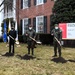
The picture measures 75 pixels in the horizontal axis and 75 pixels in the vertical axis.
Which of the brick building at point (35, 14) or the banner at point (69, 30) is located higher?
the brick building at point (35, 14)

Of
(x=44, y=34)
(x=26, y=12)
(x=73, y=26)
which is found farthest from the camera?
(x=26, y=12)

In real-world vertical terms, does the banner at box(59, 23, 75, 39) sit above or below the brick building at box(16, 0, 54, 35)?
below

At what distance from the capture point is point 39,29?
30500mm

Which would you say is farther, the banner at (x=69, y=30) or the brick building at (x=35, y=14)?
the brick building at (x=35, y=14)

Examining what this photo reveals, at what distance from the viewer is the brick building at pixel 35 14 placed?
96.2 ft

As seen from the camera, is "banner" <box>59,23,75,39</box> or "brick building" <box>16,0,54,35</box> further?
"brick building" <box>16,0,54,35</box>

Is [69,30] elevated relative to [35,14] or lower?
lower

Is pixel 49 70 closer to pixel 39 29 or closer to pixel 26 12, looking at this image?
pixel 39 29

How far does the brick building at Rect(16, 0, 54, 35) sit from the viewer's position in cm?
2933

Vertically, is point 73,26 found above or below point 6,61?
above

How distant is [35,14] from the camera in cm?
3200

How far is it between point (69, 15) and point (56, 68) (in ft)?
39.6

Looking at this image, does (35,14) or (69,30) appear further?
(35,14)

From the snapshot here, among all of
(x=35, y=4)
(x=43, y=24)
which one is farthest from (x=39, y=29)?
(x=35, y=4)
